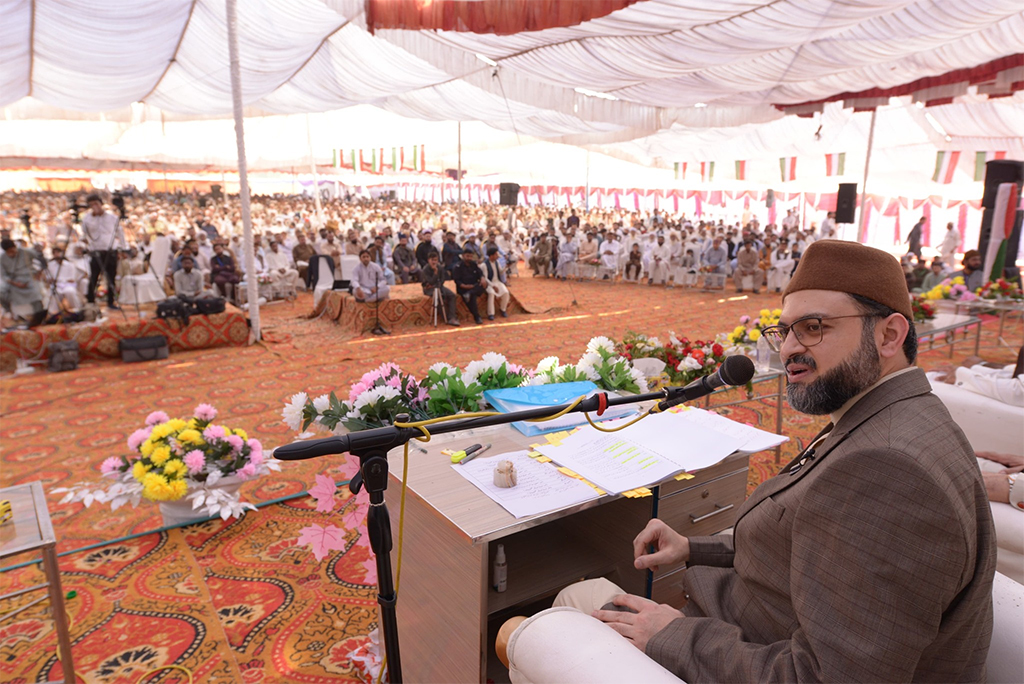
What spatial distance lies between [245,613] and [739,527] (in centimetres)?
230

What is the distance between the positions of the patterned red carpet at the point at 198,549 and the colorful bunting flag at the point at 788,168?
14.2 metres

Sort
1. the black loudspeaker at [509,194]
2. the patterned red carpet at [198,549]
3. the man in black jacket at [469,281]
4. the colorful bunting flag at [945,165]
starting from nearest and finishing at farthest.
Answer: the patterned red carpet at [198,549]
the man in black jacket at [469,281]
the black loudspeaker at [509,194]
the colorful bunting flag at [945,165]

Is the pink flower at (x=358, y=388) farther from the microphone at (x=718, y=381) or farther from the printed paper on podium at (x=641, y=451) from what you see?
the microphone at (x=718, y=381)

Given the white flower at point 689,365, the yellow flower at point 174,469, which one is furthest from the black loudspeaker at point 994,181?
the yellow flower at point 174,469

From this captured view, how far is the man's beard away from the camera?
1319 mm

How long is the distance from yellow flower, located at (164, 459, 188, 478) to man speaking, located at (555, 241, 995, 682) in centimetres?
285

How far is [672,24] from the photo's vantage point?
5.62m

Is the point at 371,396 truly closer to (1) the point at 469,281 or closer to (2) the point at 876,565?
(2) the point at 876,565

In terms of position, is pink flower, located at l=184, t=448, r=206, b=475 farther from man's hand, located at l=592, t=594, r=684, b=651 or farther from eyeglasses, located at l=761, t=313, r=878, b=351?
eyeglasses, located at l=761, t=313, r=878, b=351

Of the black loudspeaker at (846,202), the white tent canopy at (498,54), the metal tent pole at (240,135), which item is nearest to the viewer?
the white tent canopy at (498,54)

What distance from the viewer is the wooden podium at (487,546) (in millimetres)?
1669

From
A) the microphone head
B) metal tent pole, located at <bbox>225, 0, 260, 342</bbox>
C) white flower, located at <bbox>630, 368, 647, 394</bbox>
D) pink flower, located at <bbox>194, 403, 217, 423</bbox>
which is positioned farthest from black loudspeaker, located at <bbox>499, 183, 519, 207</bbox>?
the microphone head

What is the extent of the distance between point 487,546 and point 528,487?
271 mm

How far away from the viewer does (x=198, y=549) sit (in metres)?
3.34
